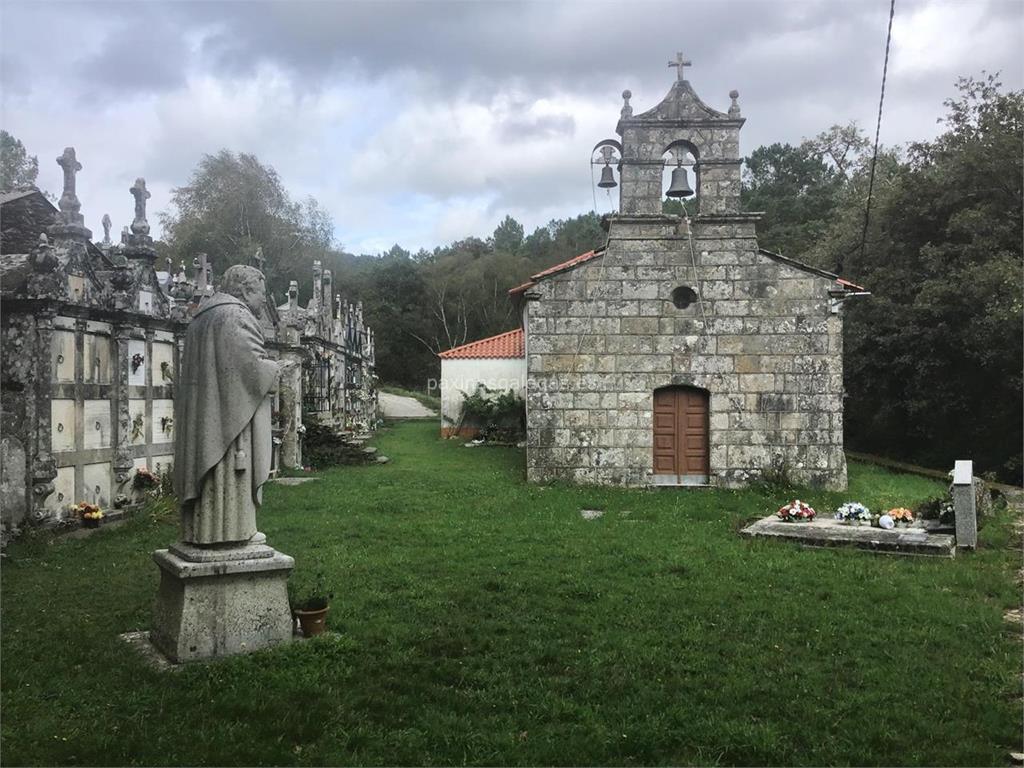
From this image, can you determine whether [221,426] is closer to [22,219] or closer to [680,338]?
[22,219]

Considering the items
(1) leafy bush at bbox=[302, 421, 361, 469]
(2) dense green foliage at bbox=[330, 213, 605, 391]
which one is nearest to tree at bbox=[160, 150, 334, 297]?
(2) dense green foliage at bbox=[330, 213, 605, 391]

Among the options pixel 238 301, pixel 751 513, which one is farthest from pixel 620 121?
pixel 238 301

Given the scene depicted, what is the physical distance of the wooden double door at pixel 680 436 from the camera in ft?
52.5

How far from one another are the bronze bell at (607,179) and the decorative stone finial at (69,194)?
893cm

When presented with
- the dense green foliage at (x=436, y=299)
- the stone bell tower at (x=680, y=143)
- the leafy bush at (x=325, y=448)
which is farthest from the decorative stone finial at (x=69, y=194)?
the dense green foliage at (x=436, y=299)

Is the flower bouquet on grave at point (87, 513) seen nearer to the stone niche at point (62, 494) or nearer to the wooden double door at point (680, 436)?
the stone niche at point (62, 494)

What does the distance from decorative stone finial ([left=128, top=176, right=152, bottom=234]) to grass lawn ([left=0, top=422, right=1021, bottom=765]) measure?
4.73 meters

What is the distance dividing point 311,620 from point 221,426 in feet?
5.40

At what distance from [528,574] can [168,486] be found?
6705 mm

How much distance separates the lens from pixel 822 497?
48.3 feet

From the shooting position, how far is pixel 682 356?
52.1 feet

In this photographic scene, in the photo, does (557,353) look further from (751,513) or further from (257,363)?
(257,363)

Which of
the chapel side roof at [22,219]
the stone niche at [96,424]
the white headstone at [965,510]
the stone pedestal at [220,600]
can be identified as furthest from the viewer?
the chapel side roof at [22,219]

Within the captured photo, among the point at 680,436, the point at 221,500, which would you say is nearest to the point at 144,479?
the point at 221,500
